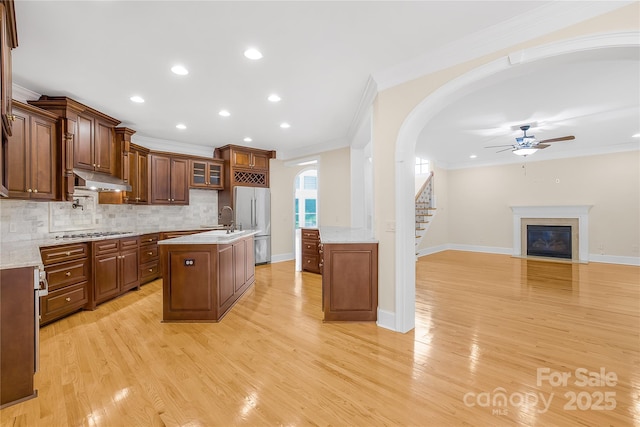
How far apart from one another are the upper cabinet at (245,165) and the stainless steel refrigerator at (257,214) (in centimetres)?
27

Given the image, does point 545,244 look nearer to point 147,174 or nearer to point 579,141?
point 579,141

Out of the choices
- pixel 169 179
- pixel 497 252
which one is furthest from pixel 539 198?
pixel 169 179

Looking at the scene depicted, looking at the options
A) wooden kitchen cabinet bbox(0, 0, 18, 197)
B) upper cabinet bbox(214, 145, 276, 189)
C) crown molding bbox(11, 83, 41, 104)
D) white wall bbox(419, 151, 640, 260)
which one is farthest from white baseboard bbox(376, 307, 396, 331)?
white wall bbox(419, 151, 640, 260)

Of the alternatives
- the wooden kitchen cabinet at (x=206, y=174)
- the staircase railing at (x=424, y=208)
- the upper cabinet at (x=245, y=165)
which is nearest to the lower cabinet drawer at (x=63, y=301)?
the wooden kitchen cabinet at (x=206, y=174)

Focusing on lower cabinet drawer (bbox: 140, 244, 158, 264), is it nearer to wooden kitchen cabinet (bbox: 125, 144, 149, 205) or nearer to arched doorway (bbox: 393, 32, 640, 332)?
wooden kitchen cabinet (bbox: 125, 144, 149, 205)

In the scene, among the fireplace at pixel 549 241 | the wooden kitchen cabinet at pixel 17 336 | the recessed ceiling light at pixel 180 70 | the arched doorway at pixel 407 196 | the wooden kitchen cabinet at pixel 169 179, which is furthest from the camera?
the fireplace at pixel 549 241

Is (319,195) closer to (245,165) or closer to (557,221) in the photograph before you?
(245,165)

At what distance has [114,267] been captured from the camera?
12.8 feet

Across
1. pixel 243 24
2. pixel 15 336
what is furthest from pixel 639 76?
pixel 15 336

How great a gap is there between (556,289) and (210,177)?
22.2 feet

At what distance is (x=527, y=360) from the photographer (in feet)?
7.57

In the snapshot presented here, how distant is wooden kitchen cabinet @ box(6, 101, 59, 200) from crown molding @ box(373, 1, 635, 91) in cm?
391

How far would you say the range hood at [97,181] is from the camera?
355cm

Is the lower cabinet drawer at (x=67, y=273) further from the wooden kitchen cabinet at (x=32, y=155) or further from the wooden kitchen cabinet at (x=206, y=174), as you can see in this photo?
the wooden kitchen cabinet at (x=206, y=174)
